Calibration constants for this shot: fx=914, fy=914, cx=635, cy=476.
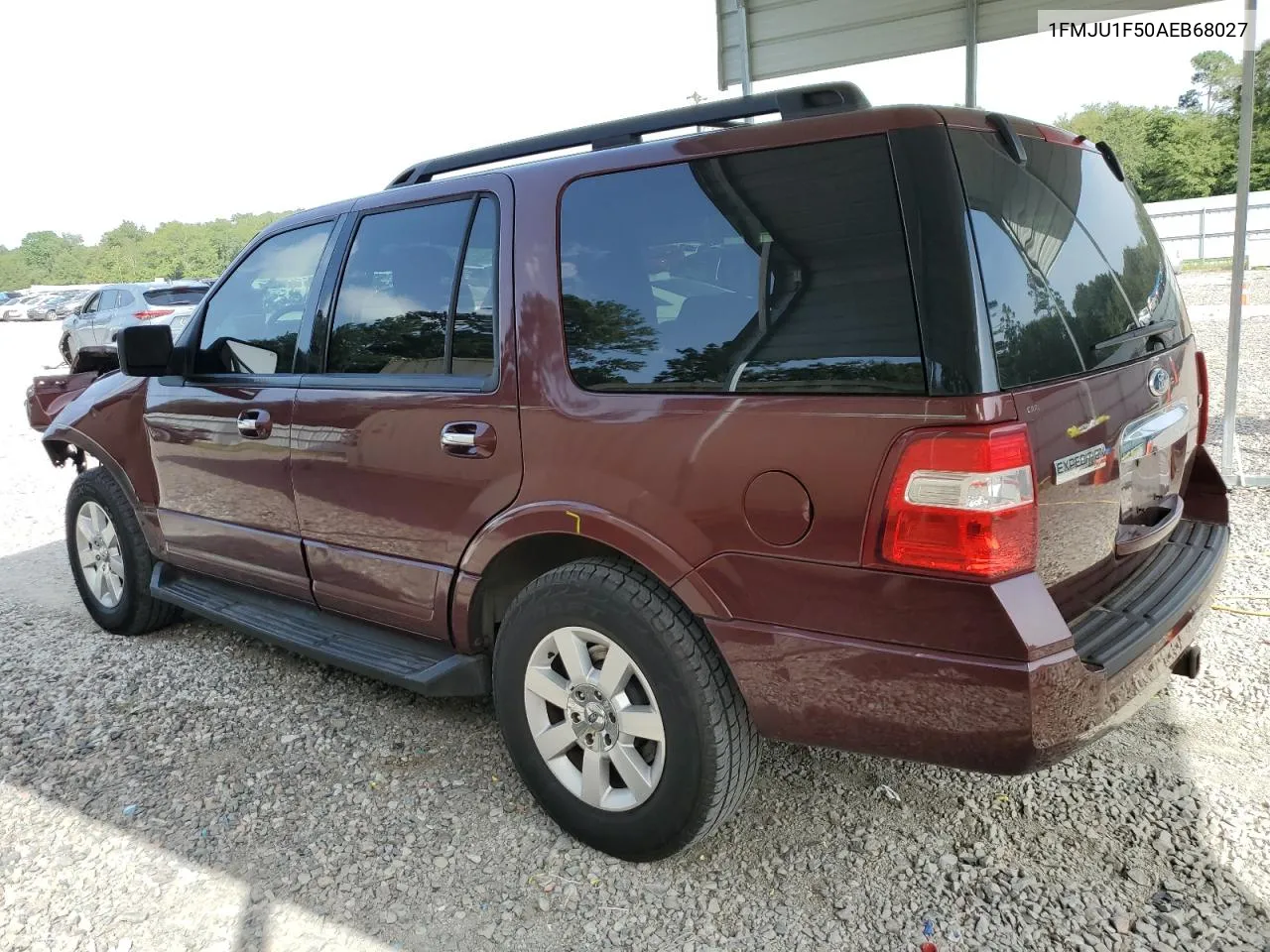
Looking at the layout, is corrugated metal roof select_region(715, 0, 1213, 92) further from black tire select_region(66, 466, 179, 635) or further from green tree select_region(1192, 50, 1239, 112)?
green tree select_region(1192, 50, 1239, 112)

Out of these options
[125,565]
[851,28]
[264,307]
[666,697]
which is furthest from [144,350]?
[851,28]

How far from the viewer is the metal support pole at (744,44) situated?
668 cm

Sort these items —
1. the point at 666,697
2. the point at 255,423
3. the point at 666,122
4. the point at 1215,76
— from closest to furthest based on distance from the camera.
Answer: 1. the point at 666,697
2. the point at 666,122
3. the point at 255,423
4. the point at 1215,76

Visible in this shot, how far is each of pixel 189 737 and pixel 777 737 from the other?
2.35 metres

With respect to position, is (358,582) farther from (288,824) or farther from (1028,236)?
(1028,236)

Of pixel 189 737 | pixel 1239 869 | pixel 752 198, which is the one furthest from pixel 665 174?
pixel 189 737

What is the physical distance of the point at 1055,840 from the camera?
2559 mm

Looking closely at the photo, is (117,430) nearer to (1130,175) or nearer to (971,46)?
(971,46)

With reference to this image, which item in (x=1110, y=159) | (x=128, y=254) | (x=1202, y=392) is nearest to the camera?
(x=1110, y=159)

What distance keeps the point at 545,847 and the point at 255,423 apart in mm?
1883

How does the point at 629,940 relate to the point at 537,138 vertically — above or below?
below

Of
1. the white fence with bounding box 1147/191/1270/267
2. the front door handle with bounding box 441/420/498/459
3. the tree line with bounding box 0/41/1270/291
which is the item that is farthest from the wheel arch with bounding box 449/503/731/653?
the white fence with bounding box 1147/191/1270/267

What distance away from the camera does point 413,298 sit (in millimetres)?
3016

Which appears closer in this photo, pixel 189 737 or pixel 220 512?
pixel 189 737
